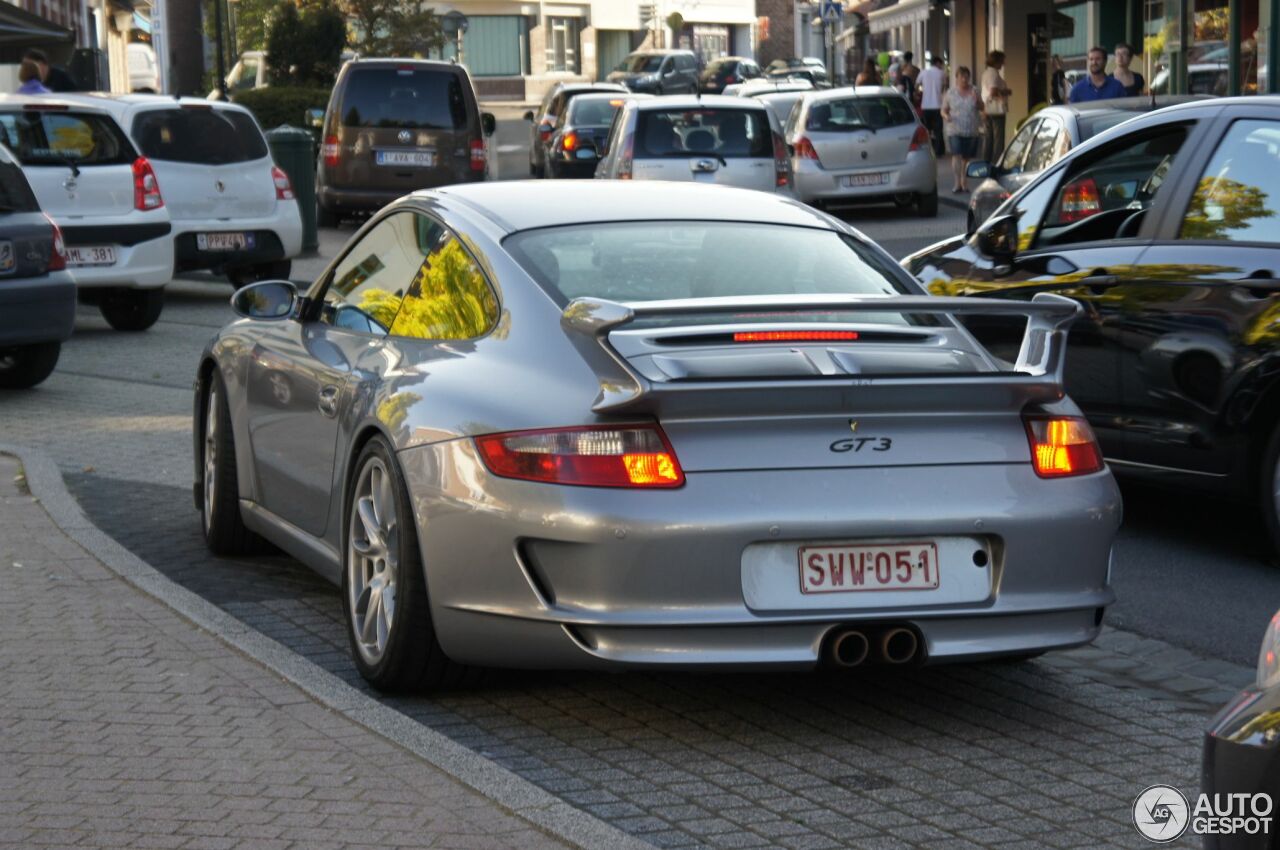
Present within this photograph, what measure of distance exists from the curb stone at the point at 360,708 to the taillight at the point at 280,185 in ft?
35.5

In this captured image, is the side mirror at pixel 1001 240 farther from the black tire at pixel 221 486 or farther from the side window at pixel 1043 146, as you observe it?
the side window at pixel 1043 146

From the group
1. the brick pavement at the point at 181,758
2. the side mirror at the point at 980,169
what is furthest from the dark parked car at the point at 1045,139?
the brick pavement at the point at 181,758

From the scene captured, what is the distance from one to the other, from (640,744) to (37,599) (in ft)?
7.92

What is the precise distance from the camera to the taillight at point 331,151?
2595cm

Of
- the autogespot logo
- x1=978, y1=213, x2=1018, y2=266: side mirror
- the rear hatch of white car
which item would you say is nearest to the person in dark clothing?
the rear hatch of white car

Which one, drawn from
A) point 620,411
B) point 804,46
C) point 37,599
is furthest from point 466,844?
point 804,46

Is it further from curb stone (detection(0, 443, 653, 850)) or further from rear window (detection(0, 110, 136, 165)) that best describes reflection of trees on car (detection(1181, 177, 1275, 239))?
rear window (detection(0, 110, 136, 165))

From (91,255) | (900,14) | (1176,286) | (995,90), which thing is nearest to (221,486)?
(1176,286)

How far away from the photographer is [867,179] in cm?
2645

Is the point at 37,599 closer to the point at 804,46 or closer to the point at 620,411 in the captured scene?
the point at 620,411

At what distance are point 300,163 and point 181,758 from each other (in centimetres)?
1820

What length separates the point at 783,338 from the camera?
5395mm

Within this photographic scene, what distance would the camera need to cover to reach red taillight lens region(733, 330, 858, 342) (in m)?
5.37

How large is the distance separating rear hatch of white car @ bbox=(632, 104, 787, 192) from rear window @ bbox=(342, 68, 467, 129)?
4779 mm
